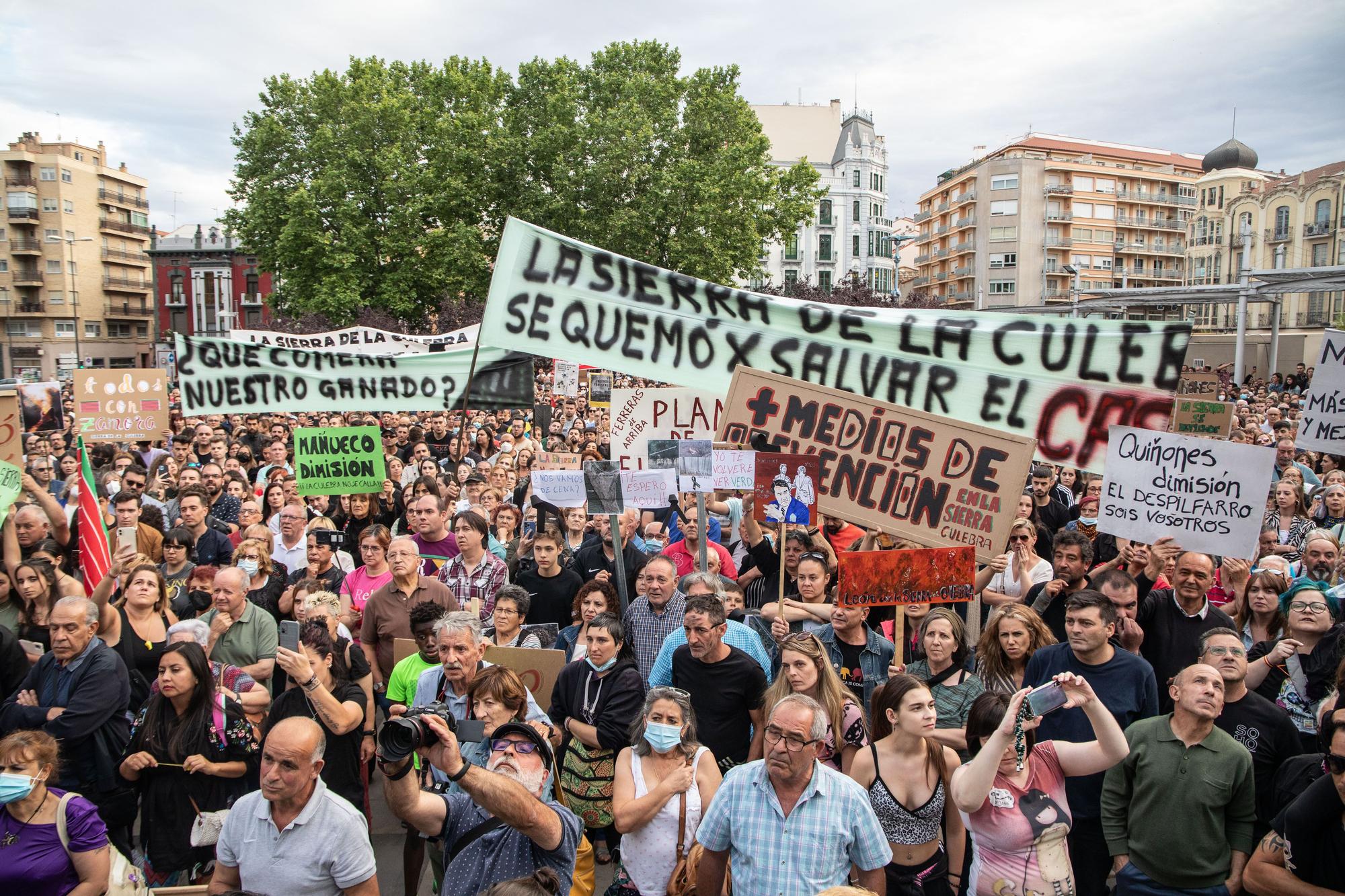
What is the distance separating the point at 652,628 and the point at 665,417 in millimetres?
3300

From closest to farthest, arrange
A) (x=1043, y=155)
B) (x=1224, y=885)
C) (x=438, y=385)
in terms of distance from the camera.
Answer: (x=1224, y=885) < (x=438, y=385) < (x=1043, y=155)

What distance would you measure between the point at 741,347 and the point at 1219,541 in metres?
2.79

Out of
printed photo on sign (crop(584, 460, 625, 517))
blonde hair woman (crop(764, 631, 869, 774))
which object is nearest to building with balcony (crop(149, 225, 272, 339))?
printed photo on sign (crop(584, 460, 625, 517))

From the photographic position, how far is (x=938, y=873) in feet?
12.4

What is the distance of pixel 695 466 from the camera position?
620cm

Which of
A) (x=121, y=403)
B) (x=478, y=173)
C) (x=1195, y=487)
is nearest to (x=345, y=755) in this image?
(x=1195, y=487)

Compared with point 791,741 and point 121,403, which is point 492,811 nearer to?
point 791,741

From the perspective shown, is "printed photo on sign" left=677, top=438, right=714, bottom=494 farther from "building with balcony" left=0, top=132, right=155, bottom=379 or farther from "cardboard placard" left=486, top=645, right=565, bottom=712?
"building with balcony" left=0, top=132, right=155, bottom=379

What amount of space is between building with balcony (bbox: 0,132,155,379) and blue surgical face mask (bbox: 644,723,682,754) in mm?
75206

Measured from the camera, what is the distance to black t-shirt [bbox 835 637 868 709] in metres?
5.00

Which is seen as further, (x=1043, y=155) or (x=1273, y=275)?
(x=1043, y=155)

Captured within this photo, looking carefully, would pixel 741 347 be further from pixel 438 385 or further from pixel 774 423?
pixel 438 385

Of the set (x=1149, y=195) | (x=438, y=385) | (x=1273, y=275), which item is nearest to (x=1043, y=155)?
(x=1149, y=195)

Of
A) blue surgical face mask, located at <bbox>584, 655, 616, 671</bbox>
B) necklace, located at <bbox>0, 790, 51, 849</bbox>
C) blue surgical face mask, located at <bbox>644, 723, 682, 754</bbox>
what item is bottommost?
necklace, located at <bbox>0, 790, 51, 849</bbox>
